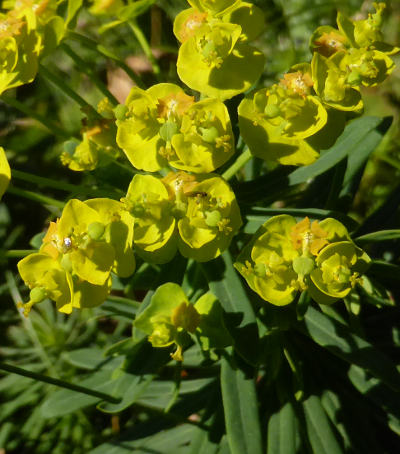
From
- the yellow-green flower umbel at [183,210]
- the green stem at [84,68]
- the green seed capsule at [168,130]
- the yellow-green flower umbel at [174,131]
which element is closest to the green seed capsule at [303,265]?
the yellow-green flower umbel at [183,210]

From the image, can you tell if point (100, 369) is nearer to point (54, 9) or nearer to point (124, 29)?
point (54, 9)

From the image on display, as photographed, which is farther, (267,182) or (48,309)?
(48,309)

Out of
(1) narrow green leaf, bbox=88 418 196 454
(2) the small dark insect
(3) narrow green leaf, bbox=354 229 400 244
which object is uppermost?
(2) the small dark insect

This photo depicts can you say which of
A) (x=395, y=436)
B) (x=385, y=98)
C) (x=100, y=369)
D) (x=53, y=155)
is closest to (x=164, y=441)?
(x=100, y=369)

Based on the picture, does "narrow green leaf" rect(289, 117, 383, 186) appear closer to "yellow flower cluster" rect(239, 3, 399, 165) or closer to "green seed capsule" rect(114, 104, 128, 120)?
"yellow flower cluster" rect(239, 3, 399, 165)

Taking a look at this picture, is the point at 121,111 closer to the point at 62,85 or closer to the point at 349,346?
the point at 62,85

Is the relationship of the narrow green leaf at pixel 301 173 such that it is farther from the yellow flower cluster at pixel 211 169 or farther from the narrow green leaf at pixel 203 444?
the narrow green leaf at pixel 203 444

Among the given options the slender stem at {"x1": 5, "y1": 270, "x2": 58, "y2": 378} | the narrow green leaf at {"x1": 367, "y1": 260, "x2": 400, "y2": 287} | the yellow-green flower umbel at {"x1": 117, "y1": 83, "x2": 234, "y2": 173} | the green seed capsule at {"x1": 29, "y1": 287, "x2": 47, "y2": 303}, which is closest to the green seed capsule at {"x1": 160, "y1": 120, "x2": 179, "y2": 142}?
the yellow-green flower umbel at {"x1": 117, "y1": 83, "x2": 234, "y2": 173}
